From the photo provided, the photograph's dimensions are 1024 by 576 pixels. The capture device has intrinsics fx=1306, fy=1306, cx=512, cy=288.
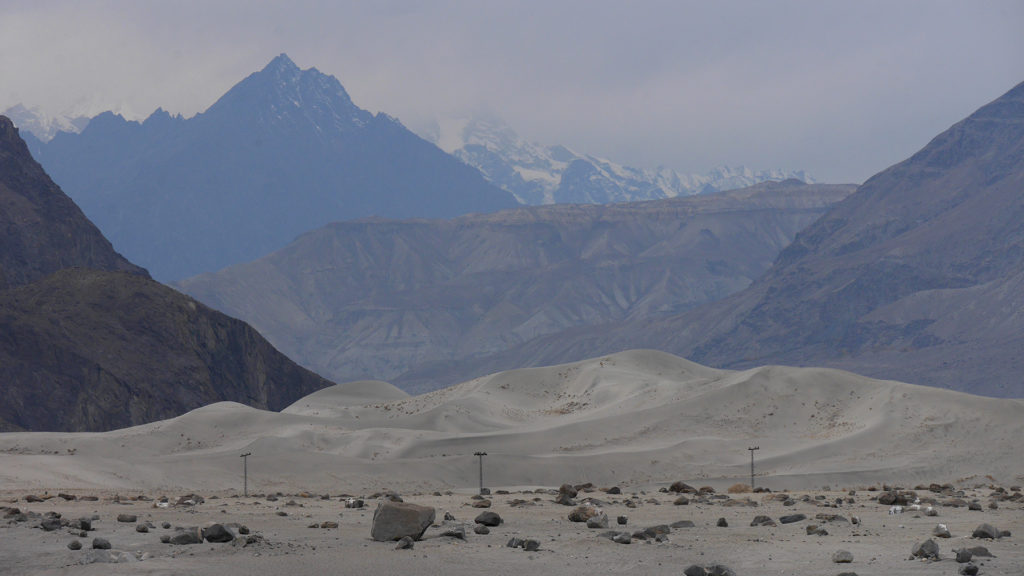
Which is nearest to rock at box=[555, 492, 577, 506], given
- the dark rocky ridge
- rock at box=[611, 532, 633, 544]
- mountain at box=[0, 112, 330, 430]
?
rock at box=[611, 532, 633, 544]

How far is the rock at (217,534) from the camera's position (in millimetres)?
25031

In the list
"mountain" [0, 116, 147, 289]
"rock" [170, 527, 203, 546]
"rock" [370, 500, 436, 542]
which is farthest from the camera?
"mountain" [0, 116, 147, 289]

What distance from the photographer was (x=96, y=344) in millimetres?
125688

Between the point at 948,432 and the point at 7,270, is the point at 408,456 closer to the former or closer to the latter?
the point at 948,432

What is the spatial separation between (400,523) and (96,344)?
350ft

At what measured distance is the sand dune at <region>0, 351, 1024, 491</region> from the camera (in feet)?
189

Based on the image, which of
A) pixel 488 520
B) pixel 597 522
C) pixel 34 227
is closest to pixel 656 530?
pixel 597 522

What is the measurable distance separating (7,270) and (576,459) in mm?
108050

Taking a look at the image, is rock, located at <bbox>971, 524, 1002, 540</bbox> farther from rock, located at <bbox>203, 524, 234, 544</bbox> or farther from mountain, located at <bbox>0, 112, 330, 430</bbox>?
mountain, located at <bbox>0, 112, 330, 430</bbox>

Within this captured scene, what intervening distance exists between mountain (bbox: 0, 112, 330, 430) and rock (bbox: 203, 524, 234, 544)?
86727mm

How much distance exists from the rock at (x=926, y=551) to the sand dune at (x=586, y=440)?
32.8 meters

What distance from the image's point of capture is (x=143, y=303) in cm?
13438

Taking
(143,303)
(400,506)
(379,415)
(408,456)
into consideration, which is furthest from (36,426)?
(400,506)

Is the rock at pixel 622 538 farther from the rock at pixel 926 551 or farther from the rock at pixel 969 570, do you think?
the rock at pixel 969 570
